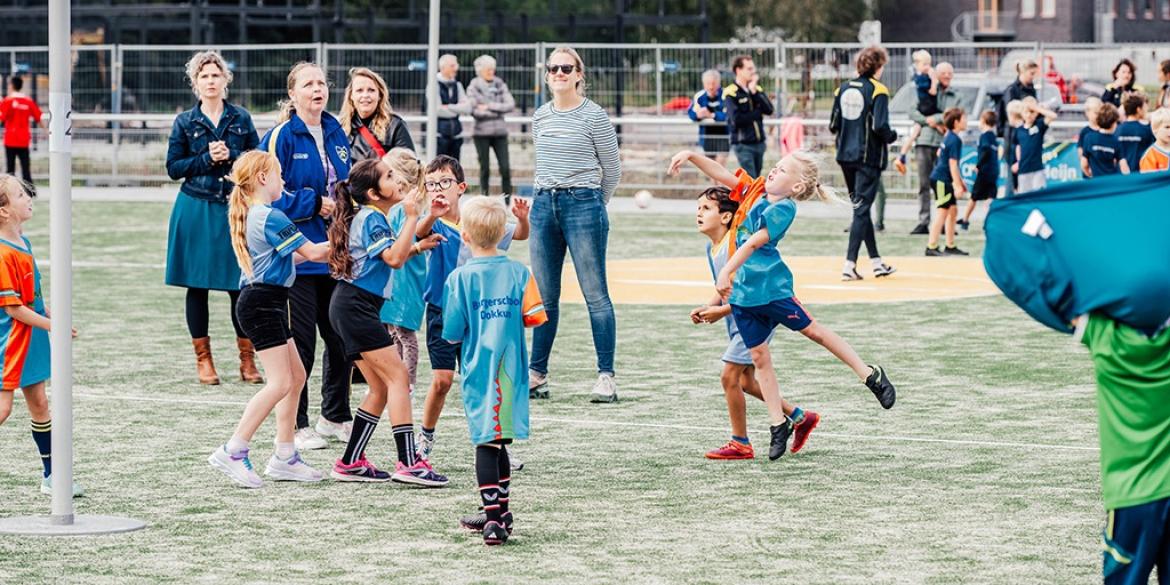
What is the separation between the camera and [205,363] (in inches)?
441

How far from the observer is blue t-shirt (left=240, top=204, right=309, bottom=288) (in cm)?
793

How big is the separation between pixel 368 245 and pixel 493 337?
47.0 inches

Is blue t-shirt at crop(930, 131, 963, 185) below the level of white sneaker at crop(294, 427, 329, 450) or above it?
above

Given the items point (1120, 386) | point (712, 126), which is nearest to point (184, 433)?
point (1120, 386)

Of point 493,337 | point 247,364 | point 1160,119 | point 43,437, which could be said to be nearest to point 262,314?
point 43,437

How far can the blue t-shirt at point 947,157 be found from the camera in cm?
1898

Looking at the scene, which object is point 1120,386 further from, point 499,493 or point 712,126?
point 712,126

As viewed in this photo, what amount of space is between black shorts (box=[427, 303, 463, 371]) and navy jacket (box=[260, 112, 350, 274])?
0.92 meters

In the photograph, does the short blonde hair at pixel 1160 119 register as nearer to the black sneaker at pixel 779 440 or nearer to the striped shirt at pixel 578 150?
the striped shirt at pixel 578 150

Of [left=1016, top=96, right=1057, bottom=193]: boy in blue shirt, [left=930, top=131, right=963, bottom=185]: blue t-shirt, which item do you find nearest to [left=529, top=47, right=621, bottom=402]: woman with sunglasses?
[left=930, top=131, right=963, bottom=185]: blue t-shirt

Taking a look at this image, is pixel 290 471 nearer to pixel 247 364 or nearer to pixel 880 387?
pixel 880 387

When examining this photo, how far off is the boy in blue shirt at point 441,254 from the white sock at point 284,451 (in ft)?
1.88

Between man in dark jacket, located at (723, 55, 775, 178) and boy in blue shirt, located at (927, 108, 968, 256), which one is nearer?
boy in blue shirt, located at (927, 108, 968, 256)

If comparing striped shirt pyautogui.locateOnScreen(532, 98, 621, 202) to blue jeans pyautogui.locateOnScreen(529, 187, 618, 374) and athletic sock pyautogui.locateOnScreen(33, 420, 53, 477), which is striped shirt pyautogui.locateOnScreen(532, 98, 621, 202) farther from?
athletic sock pyautogui.locateOnScreen(33, 420, 53, 477)
